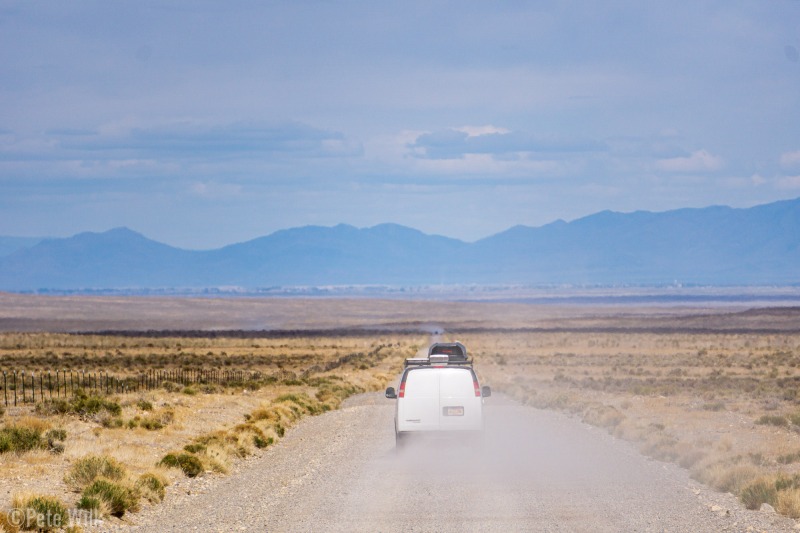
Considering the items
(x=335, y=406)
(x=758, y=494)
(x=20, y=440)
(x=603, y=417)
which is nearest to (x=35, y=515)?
(x=20, y=440)

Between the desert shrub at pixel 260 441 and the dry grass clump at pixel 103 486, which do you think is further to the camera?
the desert shrub at pixel 260 441

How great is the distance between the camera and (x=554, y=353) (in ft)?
250

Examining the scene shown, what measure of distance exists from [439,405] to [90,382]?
2958 cm

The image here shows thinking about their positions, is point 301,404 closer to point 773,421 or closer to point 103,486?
point 773,421

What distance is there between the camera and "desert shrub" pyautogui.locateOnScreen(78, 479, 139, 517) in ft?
45.6

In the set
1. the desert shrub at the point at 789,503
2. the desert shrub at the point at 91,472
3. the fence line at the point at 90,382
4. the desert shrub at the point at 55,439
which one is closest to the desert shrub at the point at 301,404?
the fence line at the point at 90,382

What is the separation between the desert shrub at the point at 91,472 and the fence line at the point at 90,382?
1854cm

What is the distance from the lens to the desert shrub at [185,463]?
59.7 feet

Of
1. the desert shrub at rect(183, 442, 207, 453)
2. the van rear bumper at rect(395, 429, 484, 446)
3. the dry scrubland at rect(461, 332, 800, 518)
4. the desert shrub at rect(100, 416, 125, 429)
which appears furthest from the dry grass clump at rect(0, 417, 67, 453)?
the dry scrubland at rect(461, 332, 800, 518)

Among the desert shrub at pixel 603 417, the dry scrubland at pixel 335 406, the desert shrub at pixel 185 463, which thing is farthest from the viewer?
the desert shrub at pixel 603 417

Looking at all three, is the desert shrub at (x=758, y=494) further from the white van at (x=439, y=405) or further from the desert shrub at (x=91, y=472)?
the desert shrub at (x=91, y=472)

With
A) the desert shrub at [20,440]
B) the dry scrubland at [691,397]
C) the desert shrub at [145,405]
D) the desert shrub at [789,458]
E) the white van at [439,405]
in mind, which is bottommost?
the dry scrubland at [691,397]

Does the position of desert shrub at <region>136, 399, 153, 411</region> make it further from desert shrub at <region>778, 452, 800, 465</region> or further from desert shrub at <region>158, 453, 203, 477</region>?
desert shrub at <region>778, 452, 800, 465</region>

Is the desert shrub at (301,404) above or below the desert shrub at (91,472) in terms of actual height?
below
